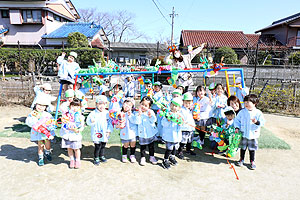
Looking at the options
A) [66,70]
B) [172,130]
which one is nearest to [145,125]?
[172,130]

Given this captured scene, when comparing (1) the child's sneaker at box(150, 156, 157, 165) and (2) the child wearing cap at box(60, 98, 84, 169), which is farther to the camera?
(1) the child's sneaker at box(150, 156, 157, 165)

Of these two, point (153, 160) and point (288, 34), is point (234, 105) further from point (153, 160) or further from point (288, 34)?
point (288, 34)

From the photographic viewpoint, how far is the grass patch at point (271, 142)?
15.5ft

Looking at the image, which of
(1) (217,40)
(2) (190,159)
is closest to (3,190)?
(2) (190,159)

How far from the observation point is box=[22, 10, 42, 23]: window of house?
63.0ft

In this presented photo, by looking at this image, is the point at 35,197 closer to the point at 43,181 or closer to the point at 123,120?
the point at 43,181

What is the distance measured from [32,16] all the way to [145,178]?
21.4m

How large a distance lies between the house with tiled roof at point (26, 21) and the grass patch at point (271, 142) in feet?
65.1

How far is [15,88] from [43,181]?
23.7 feet

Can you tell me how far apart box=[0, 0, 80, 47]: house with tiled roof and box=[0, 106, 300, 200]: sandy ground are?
60.0 feet

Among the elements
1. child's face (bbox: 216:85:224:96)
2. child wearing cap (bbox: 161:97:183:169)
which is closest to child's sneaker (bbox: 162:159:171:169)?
child wearing cap (bbox: 161:97:183:169)

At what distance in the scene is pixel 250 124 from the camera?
12.0 feet

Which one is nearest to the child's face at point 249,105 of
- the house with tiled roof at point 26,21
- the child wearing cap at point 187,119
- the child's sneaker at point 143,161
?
the child wearing cap at point 187,119

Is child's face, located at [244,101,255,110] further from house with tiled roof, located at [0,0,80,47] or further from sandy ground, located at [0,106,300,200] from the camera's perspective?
house with tiled roof, located at [0,0,80,47]
